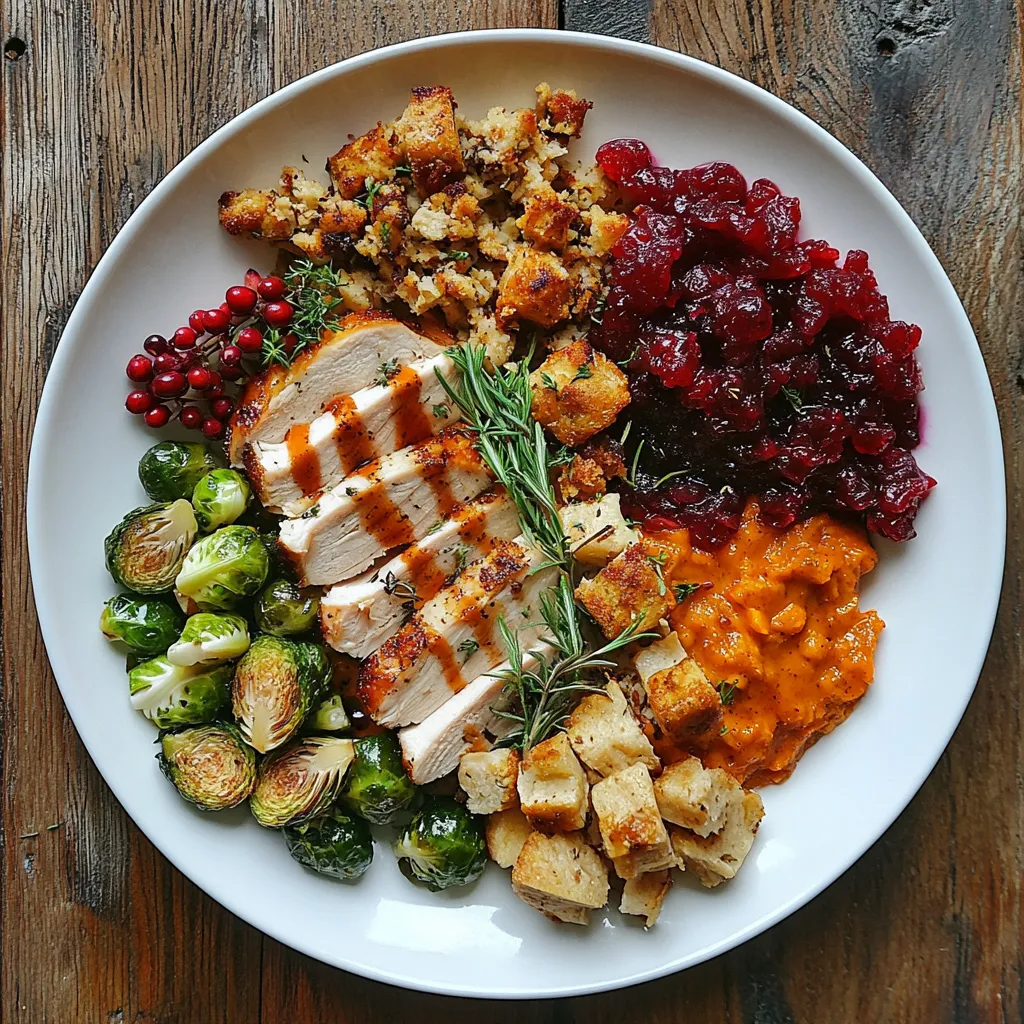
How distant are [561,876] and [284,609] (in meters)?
1.16

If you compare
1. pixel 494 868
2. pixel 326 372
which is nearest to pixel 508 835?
pixel 494 868

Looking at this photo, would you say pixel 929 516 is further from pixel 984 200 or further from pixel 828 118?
pixel 828 118

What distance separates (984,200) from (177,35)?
110 inches

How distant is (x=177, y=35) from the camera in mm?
2982

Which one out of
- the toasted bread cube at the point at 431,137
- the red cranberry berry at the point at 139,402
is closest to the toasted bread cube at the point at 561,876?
the red cranberry berry at the point at 139,402

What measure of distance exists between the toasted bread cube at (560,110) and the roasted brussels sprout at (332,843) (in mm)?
2254

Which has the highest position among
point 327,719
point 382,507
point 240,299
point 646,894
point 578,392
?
point 240,299

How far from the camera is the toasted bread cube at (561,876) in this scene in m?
2.58

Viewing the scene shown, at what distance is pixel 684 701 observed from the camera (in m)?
2.55

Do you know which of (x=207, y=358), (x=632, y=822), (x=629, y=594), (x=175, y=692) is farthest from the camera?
(x=207, y=358)

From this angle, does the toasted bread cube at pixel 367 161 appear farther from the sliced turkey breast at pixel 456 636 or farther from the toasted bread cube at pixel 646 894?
the toasted bread cube at pixel 646 894

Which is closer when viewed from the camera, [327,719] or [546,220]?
[546,220]

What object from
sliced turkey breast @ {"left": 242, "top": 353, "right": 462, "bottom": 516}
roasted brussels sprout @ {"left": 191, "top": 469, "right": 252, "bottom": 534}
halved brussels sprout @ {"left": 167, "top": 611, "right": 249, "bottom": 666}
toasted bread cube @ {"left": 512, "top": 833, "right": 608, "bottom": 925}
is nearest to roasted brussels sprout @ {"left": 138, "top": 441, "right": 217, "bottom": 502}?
roasted brussels sprout @ {"left": 191, "top": 469, "right": 252, "bottom": 534}

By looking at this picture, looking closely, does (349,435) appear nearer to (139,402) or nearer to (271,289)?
(271,289)
